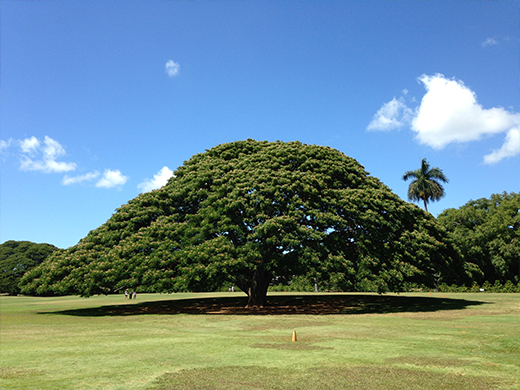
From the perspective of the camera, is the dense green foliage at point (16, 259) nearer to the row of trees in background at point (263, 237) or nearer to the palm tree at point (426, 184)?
the row of trees in background at point (263, 237)

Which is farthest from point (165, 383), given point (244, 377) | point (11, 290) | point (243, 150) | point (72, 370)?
point (11, 290)

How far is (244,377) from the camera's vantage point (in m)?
9.13

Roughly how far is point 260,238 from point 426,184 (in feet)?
170

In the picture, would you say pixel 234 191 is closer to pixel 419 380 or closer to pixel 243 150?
pixel 243 150

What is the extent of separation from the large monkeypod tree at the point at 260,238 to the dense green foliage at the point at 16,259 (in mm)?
61631

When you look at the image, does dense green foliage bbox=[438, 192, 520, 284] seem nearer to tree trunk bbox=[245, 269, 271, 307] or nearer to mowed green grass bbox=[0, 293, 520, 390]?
tree trunk bbox=[245, 269, 271, 307]

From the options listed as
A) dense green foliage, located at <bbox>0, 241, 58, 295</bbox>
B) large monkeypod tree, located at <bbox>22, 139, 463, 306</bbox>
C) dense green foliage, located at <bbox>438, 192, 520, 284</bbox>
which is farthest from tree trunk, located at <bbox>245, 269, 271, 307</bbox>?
dense green foliage, located at <bbox>0, 241, 58, 295</bbox>

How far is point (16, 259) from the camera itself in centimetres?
8288

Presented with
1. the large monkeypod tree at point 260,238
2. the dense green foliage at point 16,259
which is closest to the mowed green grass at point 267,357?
the large monkeypod tree at point 260,238

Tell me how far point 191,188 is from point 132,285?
28.2ft

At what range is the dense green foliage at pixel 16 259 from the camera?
262 ft

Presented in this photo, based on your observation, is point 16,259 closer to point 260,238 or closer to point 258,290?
point 258,290

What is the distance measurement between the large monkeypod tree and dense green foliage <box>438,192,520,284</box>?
30.8 m

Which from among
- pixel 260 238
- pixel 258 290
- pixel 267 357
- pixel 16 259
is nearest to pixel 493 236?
pixel 258 290
